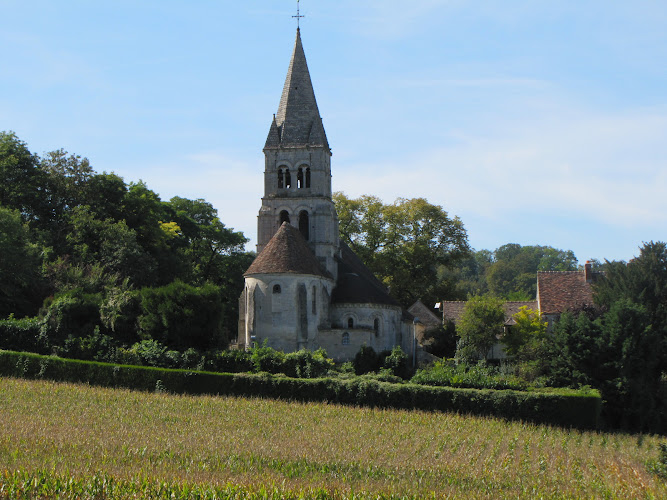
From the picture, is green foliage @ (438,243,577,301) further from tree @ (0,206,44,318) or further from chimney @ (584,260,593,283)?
tree @ (0,206,44,318)

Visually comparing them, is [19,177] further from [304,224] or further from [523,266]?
[523,266]

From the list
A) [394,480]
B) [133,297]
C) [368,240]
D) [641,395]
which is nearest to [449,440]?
[394,480]

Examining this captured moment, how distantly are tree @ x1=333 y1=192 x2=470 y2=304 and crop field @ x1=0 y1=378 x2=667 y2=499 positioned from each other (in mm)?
42002

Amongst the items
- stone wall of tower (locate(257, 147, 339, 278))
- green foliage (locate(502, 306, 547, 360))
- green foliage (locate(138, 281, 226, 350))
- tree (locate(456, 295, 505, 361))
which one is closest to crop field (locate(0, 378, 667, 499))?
Answer: green foliage (locate(138, 281, 226, 350))

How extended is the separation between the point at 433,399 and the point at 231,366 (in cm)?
1140

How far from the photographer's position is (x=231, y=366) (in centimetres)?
4009

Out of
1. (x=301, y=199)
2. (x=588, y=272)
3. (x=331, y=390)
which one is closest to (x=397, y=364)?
(x=331, y=390)

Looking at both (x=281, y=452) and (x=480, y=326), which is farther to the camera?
(x=480, y=326)

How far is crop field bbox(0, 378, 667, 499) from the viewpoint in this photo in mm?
15961

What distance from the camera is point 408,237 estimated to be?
75.4 meters

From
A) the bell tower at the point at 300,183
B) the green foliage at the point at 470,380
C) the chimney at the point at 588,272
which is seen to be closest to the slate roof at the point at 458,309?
the chimney at the point at 588,272

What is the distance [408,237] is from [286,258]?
28.5 meters

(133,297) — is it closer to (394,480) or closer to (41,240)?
(41,240)

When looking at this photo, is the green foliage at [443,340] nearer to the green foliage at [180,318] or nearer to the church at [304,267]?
the church at [304,267]
